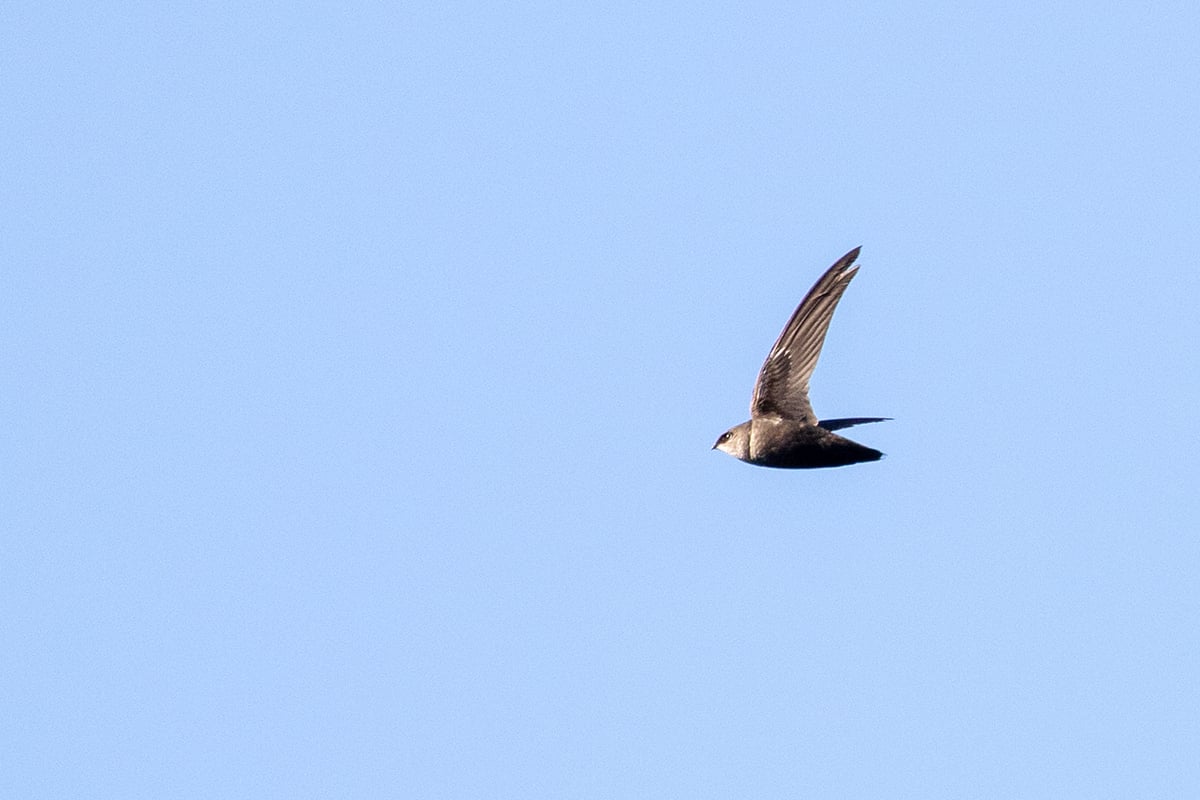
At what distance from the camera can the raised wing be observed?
21594 mm

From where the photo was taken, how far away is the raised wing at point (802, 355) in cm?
2159

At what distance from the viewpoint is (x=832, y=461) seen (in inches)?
840

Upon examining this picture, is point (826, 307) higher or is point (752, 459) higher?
point (826, 307)

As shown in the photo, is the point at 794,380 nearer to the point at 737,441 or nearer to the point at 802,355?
the point at 802,355

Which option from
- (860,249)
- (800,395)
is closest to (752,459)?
(800,395)

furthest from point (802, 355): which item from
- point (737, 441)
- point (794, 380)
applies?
point (737, 441)

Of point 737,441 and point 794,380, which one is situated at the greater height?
point 794,380

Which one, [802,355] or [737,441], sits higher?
[802,355]

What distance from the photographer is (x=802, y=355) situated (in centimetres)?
2166

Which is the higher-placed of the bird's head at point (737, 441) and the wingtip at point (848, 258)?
the wingtip at point (848, 258)

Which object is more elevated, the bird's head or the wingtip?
the wingtip

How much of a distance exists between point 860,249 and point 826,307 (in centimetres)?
73

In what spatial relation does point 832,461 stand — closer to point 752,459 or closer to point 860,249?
point 752,459

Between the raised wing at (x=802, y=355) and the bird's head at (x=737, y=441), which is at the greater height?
the raised wing at (x=802, y=355)
